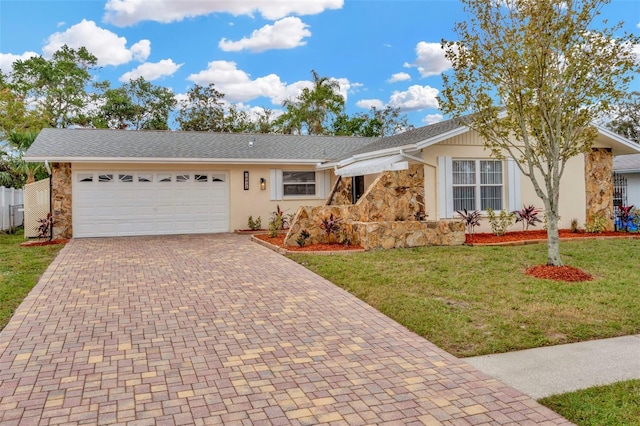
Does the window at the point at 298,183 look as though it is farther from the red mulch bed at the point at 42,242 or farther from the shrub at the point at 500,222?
the red mulch bed at the point at 42,242

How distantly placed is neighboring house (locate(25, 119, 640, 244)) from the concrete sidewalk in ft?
25.4

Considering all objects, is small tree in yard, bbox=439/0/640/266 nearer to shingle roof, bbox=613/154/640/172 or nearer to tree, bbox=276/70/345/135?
shingle roof, bbox=613/154/640/172

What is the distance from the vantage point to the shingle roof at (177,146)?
15.5m

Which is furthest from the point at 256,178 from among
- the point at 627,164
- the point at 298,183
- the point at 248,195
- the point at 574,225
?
the point at 627,164

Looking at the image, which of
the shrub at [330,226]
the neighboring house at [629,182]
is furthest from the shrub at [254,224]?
the neighboring house at [629,182]

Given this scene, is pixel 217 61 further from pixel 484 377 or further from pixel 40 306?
pixel 484 377

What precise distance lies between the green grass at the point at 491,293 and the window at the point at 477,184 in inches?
110

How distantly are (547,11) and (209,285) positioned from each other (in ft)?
24.7

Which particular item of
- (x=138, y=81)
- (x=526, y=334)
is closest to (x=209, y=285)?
(x=526, y=334)

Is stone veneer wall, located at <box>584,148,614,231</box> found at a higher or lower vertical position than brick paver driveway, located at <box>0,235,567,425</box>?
higher

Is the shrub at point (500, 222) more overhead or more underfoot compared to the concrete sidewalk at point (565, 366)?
more overhead

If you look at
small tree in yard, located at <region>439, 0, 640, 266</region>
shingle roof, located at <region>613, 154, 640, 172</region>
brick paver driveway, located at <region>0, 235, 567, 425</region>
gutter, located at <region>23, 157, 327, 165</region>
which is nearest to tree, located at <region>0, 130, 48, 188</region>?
gutter, located at <region>23, 157, 327, 165</region>

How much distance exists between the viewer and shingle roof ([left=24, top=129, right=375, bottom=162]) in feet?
51.0

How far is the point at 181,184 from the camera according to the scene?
55.8ft
